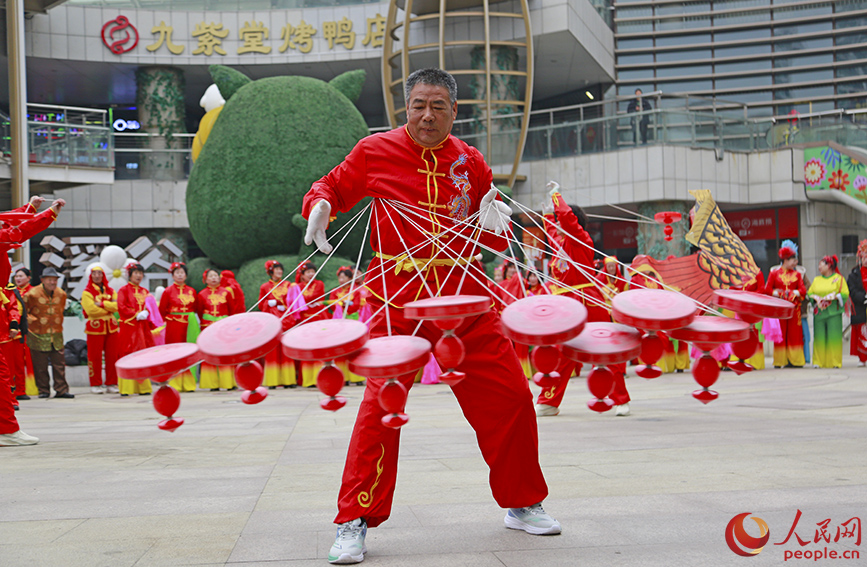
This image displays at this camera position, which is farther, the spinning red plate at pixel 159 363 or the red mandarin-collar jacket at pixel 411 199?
the red mandarin-collar jacket at pixel 411 199

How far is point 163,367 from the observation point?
2148 mm

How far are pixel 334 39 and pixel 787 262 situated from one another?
13649 mm

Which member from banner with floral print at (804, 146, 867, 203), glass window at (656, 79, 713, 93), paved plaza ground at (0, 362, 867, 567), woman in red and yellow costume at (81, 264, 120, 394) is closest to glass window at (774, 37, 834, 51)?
glass window at (656, 79, 713, 93)

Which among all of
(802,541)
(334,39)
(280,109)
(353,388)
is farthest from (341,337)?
(334,39)

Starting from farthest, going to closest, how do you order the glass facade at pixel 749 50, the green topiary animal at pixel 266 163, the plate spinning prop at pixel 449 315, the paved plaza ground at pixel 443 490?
the glass facade at pixel 749 50, the green topiary animal at pixel 266 163, the paved plaza ground at pixel 443 490, the plate spinning prop at pixel 449 315

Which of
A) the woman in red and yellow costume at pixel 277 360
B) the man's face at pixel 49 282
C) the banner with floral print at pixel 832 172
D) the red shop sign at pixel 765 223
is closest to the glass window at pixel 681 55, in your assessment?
the red shop sign at pixel 765 223

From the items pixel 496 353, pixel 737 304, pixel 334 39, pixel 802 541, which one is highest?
pixel 334 39

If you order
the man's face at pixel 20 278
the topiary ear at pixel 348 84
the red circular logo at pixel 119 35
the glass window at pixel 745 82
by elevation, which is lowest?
the man's face at pixel 20 278

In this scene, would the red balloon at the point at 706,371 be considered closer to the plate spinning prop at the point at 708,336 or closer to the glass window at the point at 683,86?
the plate spinning prop at the point at 708,336

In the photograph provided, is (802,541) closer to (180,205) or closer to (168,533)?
(168,533)

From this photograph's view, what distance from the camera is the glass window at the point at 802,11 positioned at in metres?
22.0

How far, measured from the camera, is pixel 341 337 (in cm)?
213

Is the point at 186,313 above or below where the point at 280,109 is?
below

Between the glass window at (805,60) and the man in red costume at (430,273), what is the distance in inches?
875
